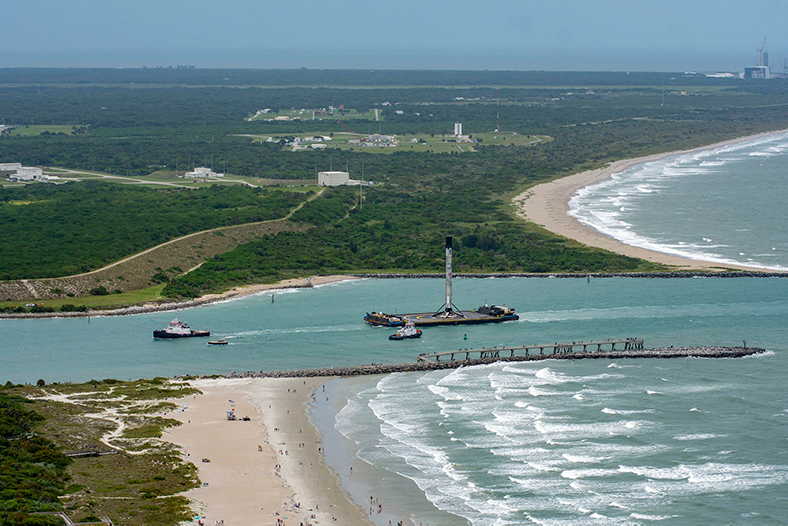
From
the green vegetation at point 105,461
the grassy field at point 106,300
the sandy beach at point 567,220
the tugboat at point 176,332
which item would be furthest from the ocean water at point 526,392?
the sandy beach at point 567,220

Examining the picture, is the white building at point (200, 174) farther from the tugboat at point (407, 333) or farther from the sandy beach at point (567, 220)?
the tugboat at point (407, 333)

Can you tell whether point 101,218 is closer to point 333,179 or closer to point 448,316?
point 333,179

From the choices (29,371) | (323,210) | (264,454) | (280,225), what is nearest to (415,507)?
(264,454)

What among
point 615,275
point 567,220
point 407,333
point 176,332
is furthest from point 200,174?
point 407,333

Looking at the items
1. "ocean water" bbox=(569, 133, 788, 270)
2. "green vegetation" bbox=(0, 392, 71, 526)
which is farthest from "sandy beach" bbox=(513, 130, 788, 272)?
"green vegetation" bbox=(0, 392, 71, 526)

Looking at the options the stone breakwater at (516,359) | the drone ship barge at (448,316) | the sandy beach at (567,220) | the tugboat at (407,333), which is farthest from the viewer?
the sandy beach at (567,220)
